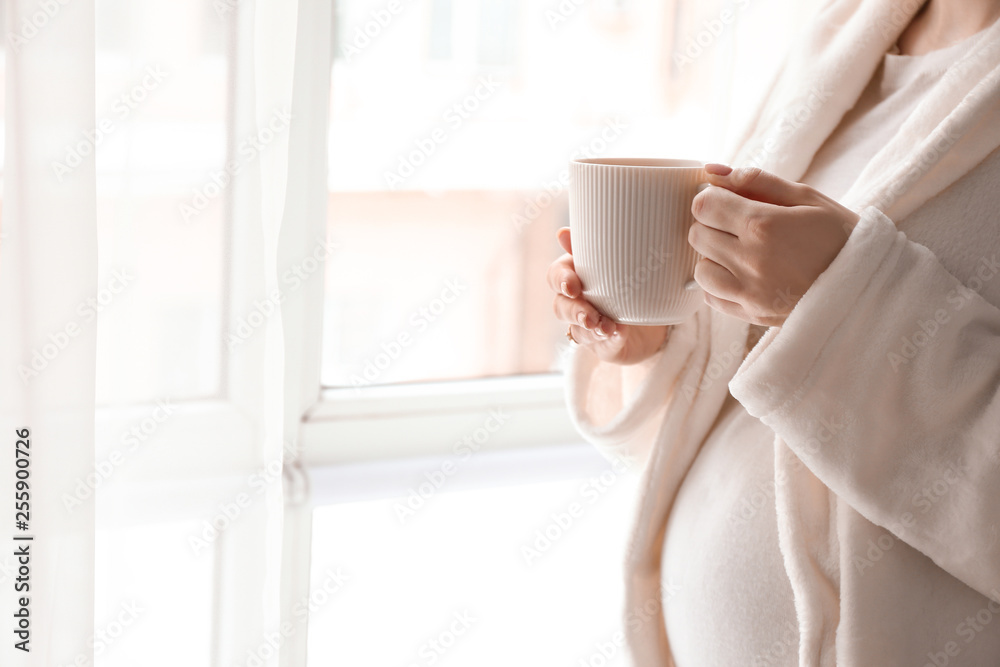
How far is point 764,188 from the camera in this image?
596mm

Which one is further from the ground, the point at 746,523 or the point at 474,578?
the point at 746,523

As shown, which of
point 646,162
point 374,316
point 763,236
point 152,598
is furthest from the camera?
point 374,316

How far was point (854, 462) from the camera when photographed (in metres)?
0.60

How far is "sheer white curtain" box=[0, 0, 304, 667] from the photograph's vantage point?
79 cm

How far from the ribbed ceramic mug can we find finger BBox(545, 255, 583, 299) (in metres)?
0.02

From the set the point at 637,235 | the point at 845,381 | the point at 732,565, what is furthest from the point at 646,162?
the point at 732,565

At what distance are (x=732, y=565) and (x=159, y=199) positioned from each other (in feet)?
2.28

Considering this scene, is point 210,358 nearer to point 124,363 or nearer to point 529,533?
point 124,363

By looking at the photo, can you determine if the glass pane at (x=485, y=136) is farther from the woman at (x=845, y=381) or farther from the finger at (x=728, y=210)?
the finger at (x=728, y=210)

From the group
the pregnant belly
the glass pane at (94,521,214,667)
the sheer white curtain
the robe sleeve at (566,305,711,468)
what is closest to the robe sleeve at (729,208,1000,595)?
the pregnant belly

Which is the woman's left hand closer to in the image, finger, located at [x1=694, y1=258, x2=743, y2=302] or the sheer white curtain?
finger, located at [x1=694, y1=258, x2=743, y2=302]

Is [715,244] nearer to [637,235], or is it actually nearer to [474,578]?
[637,235]

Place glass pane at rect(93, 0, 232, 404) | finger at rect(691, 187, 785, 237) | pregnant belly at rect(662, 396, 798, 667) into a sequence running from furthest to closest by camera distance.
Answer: glass pane at rect(93, 0, 232, 404) < pregnant belly at rect(662, 396, 798, 667) < finger at rect(691, 187, 785, 237)

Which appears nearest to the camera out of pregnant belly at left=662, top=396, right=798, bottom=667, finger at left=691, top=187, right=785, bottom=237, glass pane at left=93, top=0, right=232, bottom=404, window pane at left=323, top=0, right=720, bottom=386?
finger at left=691, top=187, right=785, bottom=237
